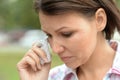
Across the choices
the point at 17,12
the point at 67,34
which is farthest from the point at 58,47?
the point at 17,12

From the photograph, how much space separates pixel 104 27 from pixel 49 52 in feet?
1.10

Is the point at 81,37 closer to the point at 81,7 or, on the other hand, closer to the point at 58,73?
the point at 81,7

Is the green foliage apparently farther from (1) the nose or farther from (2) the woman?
(1) the nose

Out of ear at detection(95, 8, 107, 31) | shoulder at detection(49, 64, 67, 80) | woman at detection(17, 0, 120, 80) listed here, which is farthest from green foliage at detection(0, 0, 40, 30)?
ear at detection(95, 8, 107, 31)

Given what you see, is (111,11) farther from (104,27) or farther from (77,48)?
(77,48)

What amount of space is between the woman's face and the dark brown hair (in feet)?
0.08

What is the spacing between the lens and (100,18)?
7.65ft

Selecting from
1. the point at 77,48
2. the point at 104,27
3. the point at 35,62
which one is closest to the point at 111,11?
the point at 104,27

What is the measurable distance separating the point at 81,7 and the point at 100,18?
122 mm

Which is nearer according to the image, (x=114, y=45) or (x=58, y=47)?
(x=58, y=47)

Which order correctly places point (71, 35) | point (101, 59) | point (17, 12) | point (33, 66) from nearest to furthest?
1. point (71, 35)
2. point (101, 59)
3. point (33, 66)
4. point (17, 12)

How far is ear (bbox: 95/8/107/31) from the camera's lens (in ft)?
7.63

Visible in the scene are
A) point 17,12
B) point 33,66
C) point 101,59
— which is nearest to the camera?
point 101,59

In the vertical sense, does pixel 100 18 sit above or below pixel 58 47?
above
